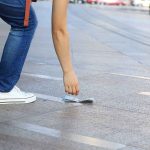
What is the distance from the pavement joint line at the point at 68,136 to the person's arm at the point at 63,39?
0.40m

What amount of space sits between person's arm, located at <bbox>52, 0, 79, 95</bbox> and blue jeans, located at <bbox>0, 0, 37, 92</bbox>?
2.32 feet

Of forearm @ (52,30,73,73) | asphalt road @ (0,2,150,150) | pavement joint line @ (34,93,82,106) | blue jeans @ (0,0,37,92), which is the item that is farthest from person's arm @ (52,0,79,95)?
pavement joint line @ (34,93,82,106)

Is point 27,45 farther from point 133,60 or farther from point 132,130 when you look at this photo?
point 133,60

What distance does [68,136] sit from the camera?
183 inches

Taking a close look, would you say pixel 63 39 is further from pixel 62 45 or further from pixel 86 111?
pixel 86 111

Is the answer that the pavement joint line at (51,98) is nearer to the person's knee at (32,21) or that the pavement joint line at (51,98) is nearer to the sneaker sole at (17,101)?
the sneaker sole at (17,101)

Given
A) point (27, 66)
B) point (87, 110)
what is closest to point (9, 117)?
point (87, 110)

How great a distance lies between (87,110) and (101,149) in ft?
4.37

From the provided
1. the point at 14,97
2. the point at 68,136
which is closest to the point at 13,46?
the point at 14,97

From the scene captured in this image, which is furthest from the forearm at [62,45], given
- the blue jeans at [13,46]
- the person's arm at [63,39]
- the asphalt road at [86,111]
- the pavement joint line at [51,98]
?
the pavement joint line at [51,98]

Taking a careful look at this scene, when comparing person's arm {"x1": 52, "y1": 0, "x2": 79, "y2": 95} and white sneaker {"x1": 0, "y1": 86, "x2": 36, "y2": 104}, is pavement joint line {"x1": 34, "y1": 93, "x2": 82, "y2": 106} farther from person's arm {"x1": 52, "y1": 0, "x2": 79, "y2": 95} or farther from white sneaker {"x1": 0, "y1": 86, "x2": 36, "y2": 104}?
person's arm {"x1": 52, "y1": 0, "x2": 79, "y2": 95}

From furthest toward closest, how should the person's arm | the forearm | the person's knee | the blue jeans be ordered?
1. the person's knee
2. the blue jeans
3. the forearm
4. the person's arm

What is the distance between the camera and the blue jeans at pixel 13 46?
5.60 meters

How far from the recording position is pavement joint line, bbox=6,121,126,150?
14.5ft
